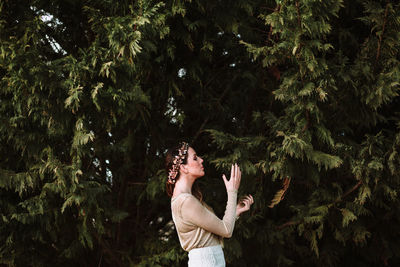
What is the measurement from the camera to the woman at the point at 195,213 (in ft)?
9.37

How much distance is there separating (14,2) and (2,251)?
252 cm

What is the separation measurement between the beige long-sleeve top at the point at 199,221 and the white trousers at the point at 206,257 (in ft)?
0.10

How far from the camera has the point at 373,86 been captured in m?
4.58

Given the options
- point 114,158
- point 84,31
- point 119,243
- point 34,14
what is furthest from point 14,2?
point 119,243

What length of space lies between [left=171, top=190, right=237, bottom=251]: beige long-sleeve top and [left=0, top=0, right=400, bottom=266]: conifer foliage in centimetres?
154

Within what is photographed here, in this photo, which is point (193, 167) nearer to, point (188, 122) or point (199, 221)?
point (199, 221)

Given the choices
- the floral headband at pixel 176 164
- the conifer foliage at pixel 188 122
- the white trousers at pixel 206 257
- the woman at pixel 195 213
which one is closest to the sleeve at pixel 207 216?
the woman at pixel 195 213

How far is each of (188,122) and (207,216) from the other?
9.82ft

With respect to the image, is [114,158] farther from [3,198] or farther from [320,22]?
[320,22]

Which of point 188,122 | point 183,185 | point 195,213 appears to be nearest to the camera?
point 195,213

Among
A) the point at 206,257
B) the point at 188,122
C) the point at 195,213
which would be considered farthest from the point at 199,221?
the point at 188,122

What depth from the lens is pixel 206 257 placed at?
293 centimetres

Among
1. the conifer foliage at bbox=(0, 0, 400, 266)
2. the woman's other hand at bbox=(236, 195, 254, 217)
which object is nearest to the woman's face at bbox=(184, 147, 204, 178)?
the woman's other hand at bbox=(236, 195, 254, 217)

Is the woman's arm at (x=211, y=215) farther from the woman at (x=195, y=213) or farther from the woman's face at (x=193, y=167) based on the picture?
the woman's face at (x=193, y=167)
